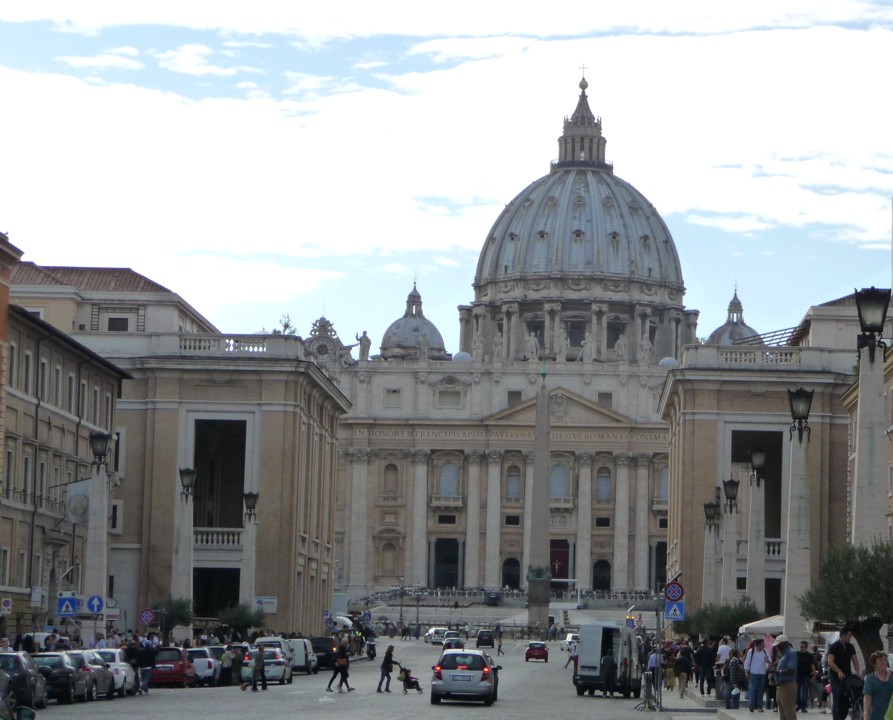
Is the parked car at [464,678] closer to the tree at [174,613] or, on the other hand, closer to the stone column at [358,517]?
the tree at [174,613]

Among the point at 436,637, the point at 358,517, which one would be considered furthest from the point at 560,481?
the point at 436,637

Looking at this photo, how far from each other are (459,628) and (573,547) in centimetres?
4395

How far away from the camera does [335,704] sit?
4281 cm

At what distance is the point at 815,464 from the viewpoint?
83688 millimetres

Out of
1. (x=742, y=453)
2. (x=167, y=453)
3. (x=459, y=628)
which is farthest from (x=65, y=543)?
(x=459, y=628)

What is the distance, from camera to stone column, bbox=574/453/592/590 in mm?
159625

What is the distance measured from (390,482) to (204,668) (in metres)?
110

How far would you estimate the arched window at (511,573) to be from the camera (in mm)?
162875

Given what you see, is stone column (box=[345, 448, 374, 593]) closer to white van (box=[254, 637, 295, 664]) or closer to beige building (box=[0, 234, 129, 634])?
beige building (box=[0, 234, 129, 634])

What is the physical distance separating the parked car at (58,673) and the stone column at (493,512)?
121m

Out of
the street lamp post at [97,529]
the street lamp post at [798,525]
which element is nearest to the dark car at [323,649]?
the street lamp post at [97,529]

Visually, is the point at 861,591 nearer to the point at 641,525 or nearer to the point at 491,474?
the point at 641,525

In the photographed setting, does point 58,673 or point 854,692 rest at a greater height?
point 854,692

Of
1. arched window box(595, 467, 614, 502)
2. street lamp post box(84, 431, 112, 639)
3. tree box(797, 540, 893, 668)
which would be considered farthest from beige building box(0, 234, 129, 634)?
arched window box(595, 467, 614, 502)
